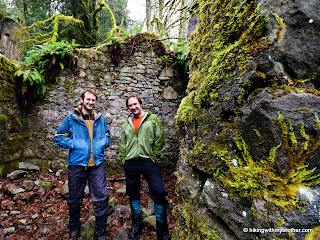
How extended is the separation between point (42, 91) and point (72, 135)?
9.56 ft

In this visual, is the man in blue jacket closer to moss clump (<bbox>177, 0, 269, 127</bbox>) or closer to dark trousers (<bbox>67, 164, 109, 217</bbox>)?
dark trousers (<bbox>67, 164, 109, 217</bbox>)

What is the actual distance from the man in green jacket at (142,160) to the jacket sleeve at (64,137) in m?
0.93

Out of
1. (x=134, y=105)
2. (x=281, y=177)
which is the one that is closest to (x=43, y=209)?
(x=134, y=105)

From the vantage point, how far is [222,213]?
133cm

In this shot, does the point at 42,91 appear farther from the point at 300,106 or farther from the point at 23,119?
the point at 300,106

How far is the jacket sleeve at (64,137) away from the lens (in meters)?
2.75

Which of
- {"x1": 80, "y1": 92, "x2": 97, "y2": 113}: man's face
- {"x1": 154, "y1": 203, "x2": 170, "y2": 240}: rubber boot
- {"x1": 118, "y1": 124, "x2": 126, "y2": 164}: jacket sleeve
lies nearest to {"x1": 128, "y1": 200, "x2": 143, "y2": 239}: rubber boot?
{"x1": 154, "y1": 203, "x2": 170, "y2": 240}: rubber boot

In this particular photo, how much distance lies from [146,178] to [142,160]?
1.08 ft

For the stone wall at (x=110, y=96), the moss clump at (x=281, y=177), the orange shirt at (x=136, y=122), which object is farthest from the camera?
the stone wall at (x=110, y=96)

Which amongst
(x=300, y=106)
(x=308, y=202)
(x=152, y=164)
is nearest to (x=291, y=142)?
(x=300, y=106)

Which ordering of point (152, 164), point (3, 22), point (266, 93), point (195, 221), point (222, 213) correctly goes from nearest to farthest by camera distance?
point (266, 93), point (222, 213), point (195, 221), point (152, 164), point (3, 22)

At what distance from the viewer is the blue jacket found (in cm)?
272

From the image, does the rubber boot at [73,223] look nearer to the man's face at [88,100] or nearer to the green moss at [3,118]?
the man's face at [88,100]

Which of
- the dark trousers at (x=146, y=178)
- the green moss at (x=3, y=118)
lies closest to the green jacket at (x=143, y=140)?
the dark trousers at (x=146, y=178)
